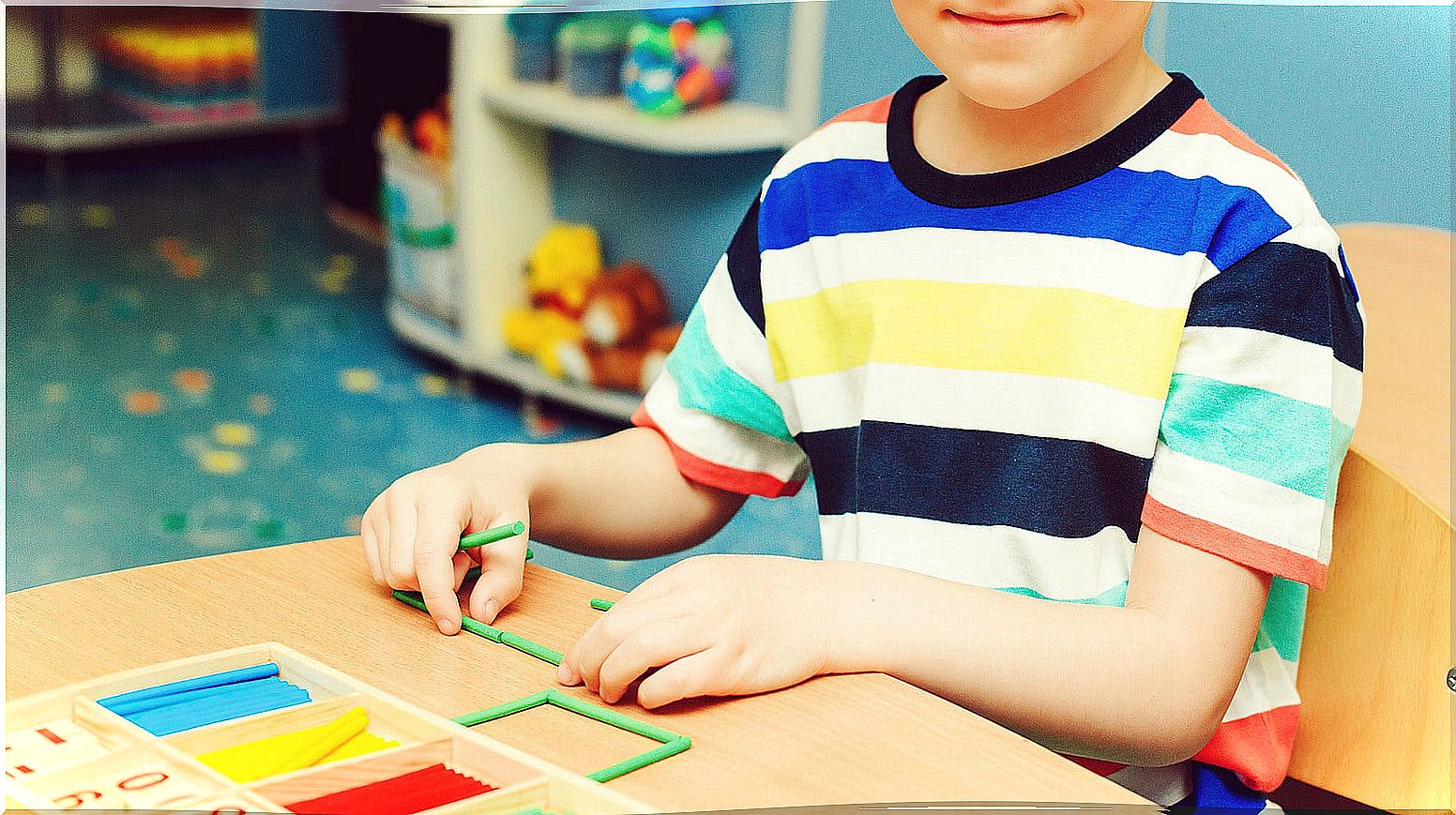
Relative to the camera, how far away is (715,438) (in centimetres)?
68

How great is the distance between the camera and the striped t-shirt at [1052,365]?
1.75ft

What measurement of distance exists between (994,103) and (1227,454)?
0.15m

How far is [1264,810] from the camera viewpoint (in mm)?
579

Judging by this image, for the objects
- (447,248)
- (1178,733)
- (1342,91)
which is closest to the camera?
(1178,733)

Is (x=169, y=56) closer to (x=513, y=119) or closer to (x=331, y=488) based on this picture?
(x=513, y=119)

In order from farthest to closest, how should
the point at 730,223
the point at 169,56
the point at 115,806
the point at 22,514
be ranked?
the point at 169,56
the point at 730,223
the point at 22,514
the point at 115,806

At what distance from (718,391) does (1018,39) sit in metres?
0.23

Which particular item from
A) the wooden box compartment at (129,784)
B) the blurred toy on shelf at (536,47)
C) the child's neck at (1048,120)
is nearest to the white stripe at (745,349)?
the child's neck at (1048,120)

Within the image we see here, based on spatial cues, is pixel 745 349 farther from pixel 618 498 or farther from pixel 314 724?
pixel 314 724

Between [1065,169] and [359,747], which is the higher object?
[1065,169]

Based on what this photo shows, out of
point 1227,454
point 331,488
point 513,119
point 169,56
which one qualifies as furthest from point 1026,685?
point 169,56

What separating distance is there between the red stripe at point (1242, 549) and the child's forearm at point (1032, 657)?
0.03 metres

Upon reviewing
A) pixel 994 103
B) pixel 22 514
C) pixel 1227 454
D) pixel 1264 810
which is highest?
pixel 994 103

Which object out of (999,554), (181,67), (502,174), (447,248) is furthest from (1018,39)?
(181,67)
